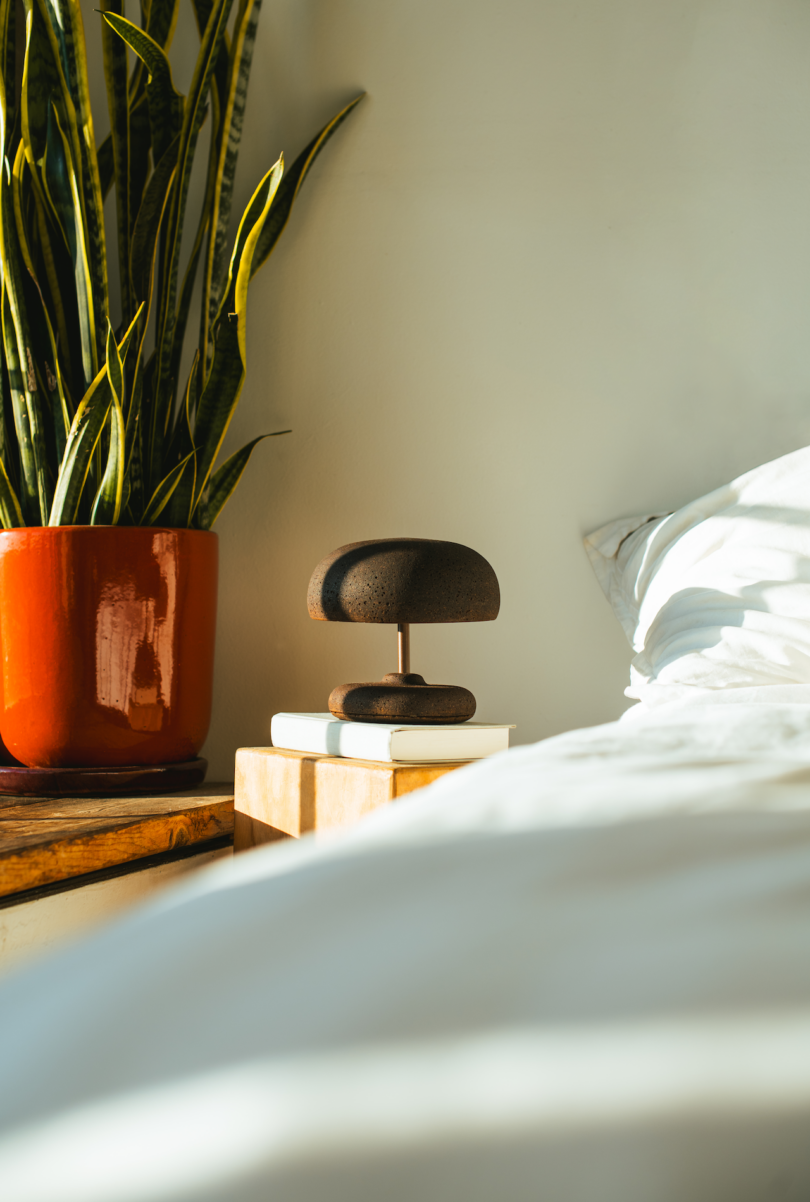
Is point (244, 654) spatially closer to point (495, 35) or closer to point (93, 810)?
point (93, 810)

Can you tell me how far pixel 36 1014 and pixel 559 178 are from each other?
4.27ft

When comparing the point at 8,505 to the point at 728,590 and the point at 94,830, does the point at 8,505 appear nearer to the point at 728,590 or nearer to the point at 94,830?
the point at 94,830

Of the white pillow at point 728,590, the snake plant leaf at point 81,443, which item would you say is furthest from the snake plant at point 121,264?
the white pillow at point 728,590

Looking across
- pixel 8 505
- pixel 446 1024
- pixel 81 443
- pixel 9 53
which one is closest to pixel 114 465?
pixel 81 443

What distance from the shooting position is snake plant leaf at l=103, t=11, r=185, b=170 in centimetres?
97

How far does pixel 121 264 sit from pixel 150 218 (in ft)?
0.25

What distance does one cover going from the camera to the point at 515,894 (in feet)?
0.75

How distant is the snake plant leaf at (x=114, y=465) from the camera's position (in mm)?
918

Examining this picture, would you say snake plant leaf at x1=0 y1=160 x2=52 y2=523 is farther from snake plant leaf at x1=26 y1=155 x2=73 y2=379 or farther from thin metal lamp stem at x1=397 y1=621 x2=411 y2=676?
thin metal lamp stem at x1=397 y1=621 x2=411 y2=676

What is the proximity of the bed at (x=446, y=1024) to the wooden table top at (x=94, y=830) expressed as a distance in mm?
541

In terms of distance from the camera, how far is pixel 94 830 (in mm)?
786

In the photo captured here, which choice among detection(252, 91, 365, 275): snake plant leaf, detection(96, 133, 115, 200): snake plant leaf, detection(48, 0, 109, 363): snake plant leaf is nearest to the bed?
detection(48, 0, 109, 363): snake plant leaf

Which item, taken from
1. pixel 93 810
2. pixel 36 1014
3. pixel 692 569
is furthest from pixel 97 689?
pixel 36 1014

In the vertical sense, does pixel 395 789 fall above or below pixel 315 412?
below
